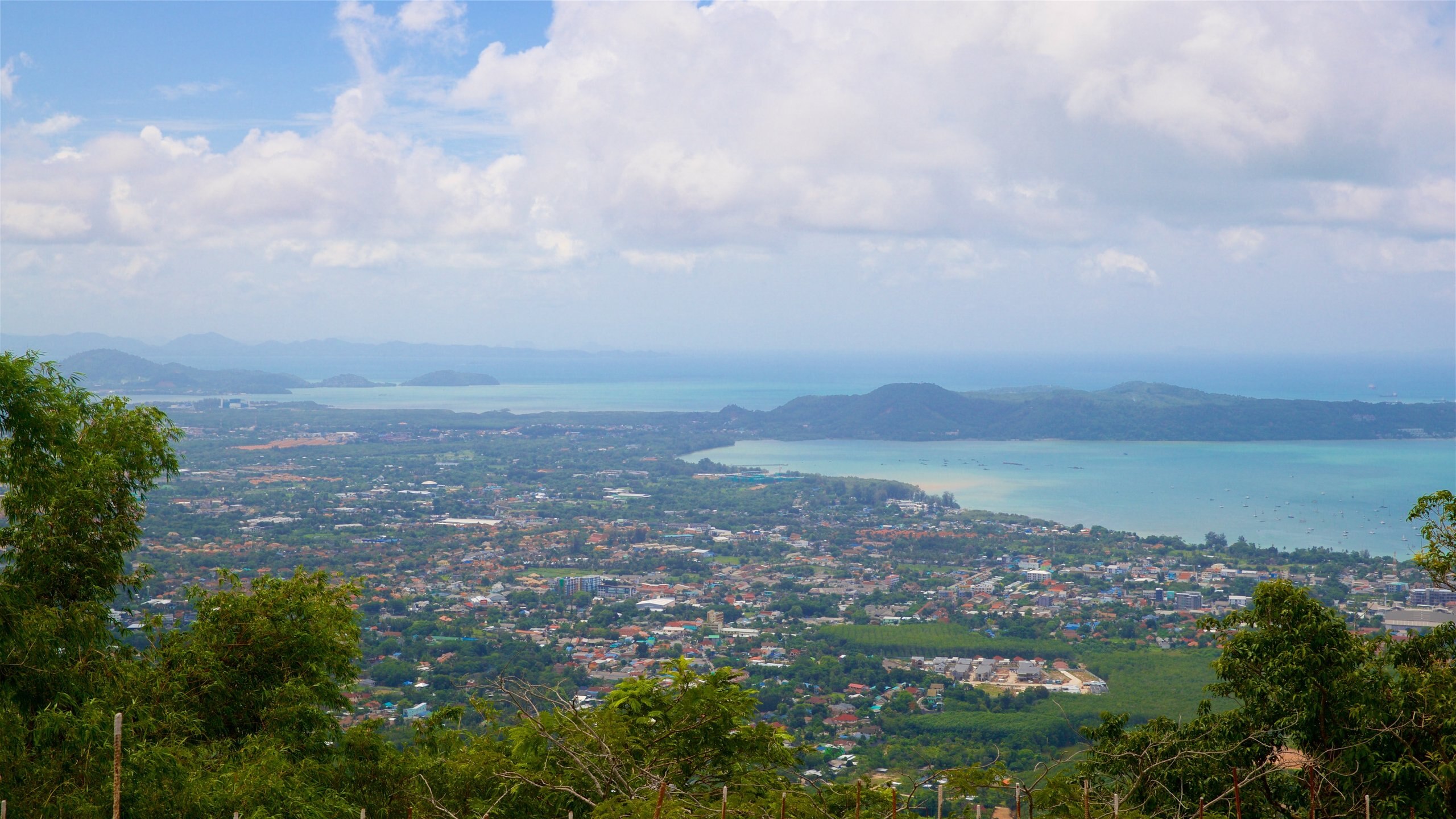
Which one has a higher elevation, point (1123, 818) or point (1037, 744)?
point (1123, 818)

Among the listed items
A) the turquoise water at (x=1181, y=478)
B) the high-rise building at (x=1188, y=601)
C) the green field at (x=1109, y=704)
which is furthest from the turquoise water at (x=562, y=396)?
the green field at (x=1109, y=704)

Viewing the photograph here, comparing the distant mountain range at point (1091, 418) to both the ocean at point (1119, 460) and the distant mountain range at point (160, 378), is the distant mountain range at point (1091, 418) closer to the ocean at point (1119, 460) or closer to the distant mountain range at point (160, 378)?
the ocean at point (1119, 460)

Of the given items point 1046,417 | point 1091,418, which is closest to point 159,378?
point 1046,417

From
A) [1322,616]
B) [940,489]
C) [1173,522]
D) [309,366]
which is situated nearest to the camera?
[1322,616]

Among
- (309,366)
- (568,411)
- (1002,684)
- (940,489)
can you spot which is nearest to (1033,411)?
(940,489)

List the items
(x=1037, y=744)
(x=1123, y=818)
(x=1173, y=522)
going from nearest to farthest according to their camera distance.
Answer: (x=1123, y=818) → (x=1037, y=744) → (x=1173, y=522)

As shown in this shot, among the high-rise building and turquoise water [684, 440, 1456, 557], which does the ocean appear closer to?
turquoise water [684, 440, 1456, 557]

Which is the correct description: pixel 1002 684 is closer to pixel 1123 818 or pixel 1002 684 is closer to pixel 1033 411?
pixel 1123 818
